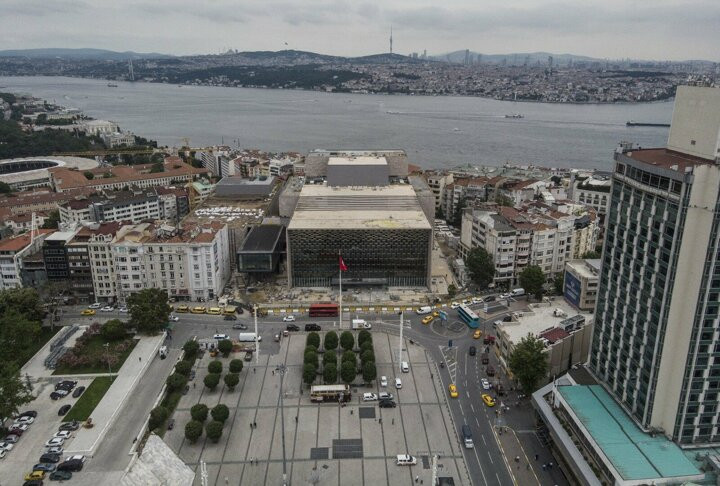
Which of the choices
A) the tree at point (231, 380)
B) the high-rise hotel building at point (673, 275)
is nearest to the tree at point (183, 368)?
the tree at point (231, 380)

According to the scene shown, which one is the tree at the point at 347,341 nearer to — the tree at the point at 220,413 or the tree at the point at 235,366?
the tree at the point at 235,366

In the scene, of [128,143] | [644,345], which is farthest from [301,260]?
[128,143]

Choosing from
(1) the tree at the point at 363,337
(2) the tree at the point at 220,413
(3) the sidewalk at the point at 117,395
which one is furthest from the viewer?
(1) the tree at the point at 363,337

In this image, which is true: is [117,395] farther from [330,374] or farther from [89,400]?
[330,374]

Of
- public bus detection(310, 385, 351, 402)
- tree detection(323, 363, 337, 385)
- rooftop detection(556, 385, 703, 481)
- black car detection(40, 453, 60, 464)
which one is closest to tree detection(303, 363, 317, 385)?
public bus detection(310, 385, 351, 402)

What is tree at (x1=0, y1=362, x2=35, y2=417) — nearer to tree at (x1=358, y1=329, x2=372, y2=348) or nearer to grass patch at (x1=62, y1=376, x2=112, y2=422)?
grass patch at (x1=62, y1=376, x2=112, y2=422)

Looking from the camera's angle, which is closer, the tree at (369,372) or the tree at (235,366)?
the tree at (369,372)
